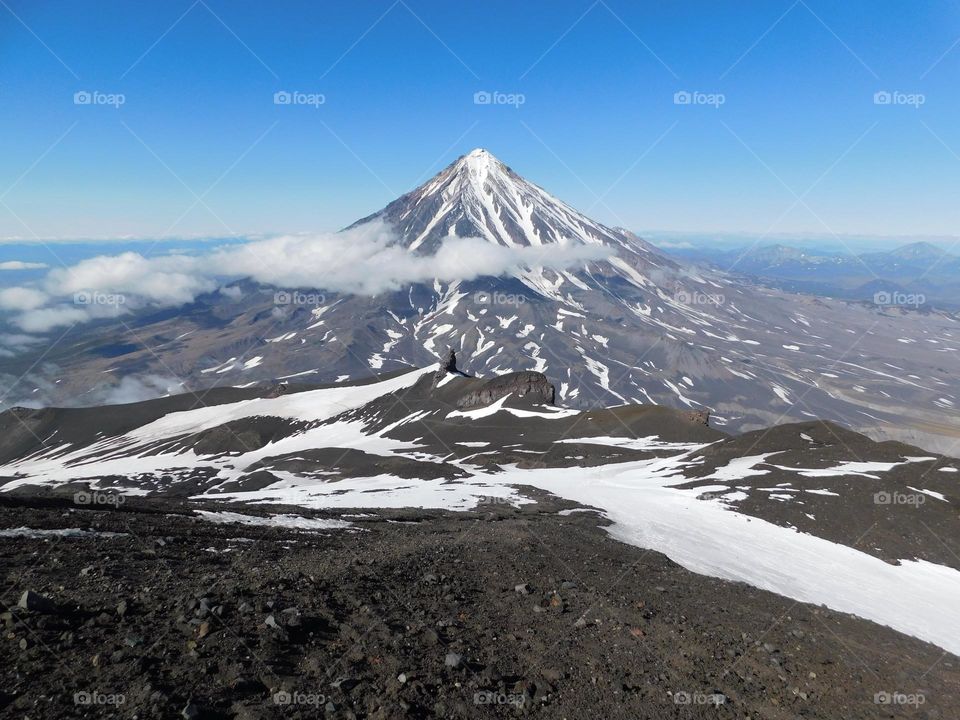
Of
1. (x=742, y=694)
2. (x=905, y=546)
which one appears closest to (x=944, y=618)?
(x=905, y=546)

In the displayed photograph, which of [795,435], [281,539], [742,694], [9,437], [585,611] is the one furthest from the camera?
[9,437]

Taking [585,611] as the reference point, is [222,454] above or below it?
below

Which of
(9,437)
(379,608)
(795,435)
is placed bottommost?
(9,437)

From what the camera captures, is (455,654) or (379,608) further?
(379,608)

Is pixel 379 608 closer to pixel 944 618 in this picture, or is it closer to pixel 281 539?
pixel 281 539

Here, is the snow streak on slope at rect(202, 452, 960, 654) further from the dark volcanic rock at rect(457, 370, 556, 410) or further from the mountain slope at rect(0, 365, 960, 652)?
the dark volcanic rock at rect(457, 370, 556, 410)

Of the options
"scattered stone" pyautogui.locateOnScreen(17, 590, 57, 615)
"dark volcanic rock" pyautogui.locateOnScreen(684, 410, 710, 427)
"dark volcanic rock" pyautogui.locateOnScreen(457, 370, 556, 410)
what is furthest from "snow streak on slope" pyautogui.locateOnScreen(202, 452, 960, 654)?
"dark volcanic rock" pyautogui.locateOnScreen(457, 370, 556, 410)

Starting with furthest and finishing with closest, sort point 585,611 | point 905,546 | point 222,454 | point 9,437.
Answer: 1. point 9,437
2. point 222,454
3. point 905,546
4. point 585,611

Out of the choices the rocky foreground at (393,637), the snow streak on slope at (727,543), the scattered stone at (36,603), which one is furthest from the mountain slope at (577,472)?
the scattered stone at (36,603)
